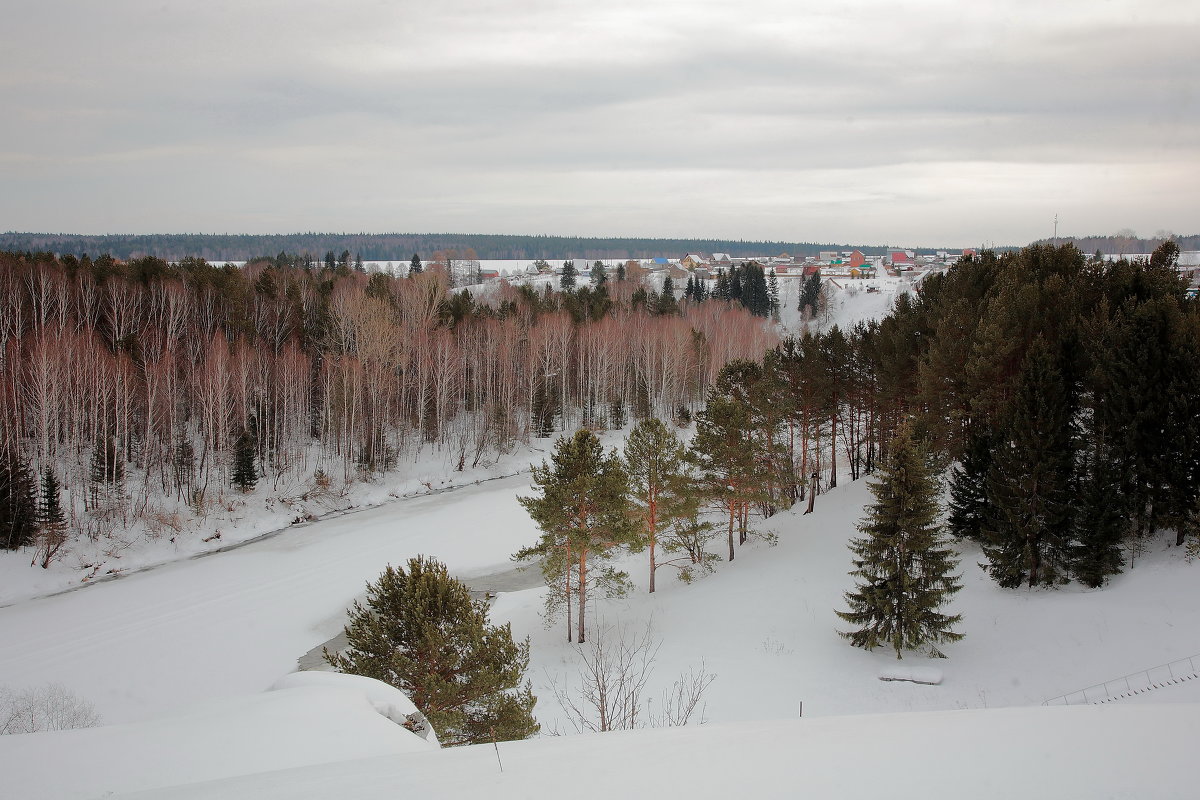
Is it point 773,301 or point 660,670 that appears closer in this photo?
point 660,670

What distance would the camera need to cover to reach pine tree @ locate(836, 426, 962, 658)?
17297 millimetres

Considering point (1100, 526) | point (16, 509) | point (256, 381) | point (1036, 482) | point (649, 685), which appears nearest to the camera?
point (649, 685)

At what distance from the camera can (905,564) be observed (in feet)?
57.5

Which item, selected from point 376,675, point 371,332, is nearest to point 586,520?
point 376,675

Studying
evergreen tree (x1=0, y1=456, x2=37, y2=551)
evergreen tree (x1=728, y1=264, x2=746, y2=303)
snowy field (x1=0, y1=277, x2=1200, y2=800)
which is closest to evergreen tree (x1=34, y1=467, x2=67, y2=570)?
evergreen tree (x1=0, y1=456, x2=37, y2=551)

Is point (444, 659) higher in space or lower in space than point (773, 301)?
lower

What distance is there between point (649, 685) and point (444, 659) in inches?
271

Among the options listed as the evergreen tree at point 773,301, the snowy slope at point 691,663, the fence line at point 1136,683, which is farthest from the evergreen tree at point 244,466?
the evergreen tree at point 773,301

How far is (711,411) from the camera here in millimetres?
26234

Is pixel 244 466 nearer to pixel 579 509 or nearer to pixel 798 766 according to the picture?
pixel 579 509

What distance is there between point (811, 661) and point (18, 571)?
28.7m

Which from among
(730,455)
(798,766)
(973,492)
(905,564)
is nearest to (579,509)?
(730,455)

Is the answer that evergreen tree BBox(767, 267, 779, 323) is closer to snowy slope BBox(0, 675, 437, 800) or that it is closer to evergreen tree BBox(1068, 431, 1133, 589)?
evergreen tree BBox(1068, 431, 1133, 589)

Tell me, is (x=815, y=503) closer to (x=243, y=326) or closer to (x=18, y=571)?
(x=18, y=571)
